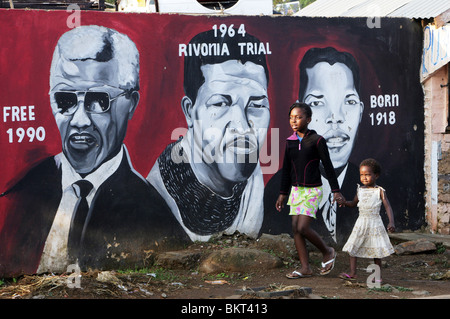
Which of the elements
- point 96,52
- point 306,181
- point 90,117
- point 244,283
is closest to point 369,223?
point 306,181

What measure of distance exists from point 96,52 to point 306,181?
277 centimetres

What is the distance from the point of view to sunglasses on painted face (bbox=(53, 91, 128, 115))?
313 inches

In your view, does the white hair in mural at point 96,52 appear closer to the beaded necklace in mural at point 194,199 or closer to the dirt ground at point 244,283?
the beaded necklace in mural at point 194,199

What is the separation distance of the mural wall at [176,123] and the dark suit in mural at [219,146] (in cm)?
1

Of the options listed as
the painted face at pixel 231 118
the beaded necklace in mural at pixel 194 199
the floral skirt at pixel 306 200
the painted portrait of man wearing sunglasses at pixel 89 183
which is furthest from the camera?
the painted face at pixel 231 118

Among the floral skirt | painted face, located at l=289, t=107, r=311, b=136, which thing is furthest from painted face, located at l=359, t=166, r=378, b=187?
painted face, located at l=289, t=107, r=311, b=136

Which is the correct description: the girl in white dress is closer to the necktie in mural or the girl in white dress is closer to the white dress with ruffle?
the white dress with ruffle

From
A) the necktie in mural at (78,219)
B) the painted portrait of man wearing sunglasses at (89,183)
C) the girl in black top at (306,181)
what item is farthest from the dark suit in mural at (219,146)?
the girl in black top at (306,181)

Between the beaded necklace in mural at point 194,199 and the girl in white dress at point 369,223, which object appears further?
the beaded necklace in mural at point 194,199

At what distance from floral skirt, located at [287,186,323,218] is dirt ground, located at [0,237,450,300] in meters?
0.71

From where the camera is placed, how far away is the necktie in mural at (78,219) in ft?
26.1

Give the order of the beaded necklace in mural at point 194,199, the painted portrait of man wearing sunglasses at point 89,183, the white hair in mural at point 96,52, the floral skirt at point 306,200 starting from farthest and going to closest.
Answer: the beaded necklace in mural at point 194,199
the white hair in mural at point 96,52
the painted portrait of man wearing sunglasses at point 89,183
the floral skirt at point 306,200

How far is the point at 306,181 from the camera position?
7445mm

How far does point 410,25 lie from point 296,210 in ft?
11.5
